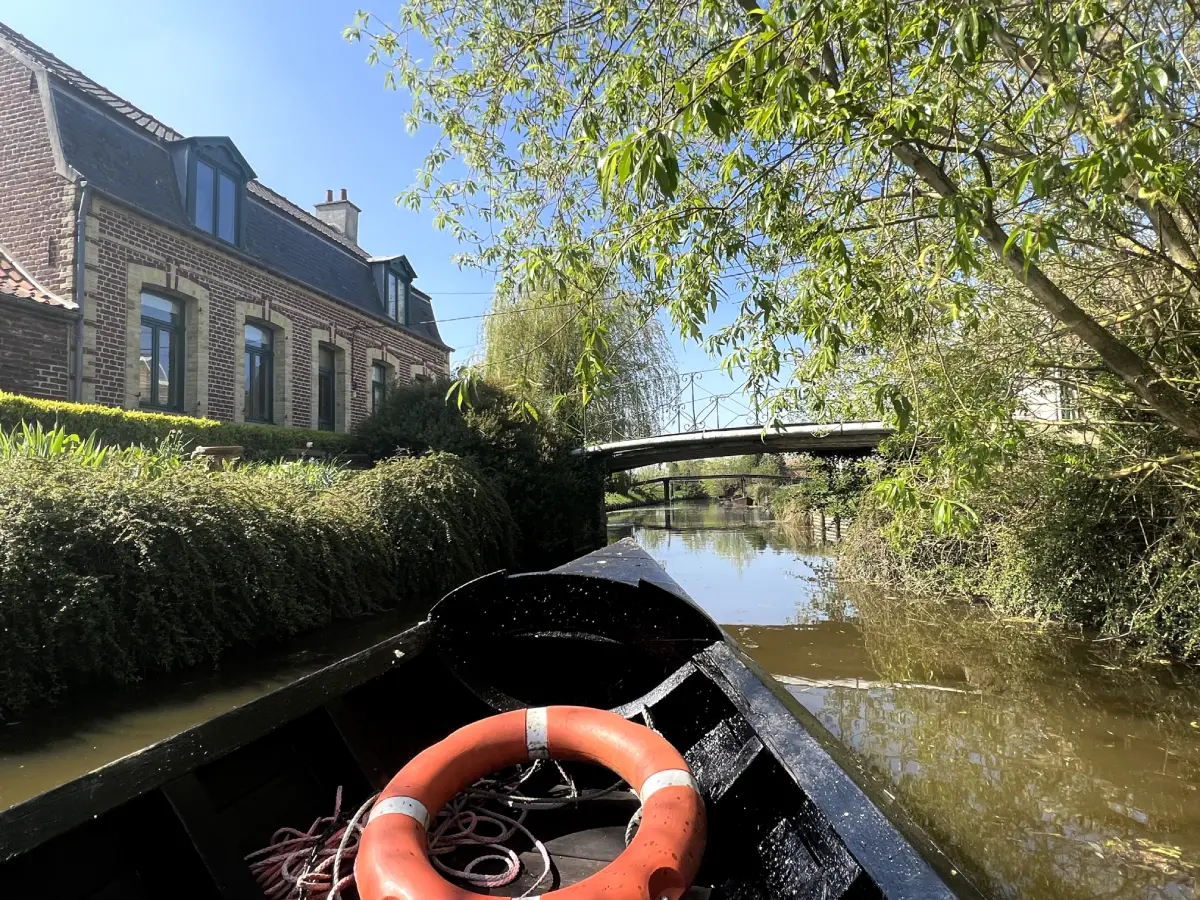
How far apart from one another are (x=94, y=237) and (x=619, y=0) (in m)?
8.30

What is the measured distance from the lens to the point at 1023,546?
6.52 metres

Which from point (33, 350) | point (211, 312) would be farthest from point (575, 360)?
point (33, 350)

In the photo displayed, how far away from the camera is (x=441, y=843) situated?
5.99 feet

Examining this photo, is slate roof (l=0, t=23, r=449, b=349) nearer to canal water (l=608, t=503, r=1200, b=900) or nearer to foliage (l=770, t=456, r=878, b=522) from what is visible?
canal water (l=608, t=503, r=1200, b=900)

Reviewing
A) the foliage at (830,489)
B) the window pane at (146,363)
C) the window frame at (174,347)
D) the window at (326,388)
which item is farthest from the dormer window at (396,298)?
the foliage at (830,489)

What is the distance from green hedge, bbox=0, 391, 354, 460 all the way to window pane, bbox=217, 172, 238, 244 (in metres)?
3.28

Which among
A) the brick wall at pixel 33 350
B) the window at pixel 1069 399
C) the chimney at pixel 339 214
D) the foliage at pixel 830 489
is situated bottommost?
the foliage at pixel 830 489

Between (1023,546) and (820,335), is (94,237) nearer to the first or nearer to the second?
(820,335)

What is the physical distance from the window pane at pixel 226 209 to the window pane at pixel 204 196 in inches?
6.6

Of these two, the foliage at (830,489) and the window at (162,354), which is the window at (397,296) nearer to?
the window at (162,354)

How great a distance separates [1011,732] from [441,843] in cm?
393

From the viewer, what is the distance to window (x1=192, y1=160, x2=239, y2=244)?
10953 millimetres

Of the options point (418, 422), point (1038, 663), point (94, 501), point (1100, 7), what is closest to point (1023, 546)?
point (1038, 663)

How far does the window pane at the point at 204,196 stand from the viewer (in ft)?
35.8
